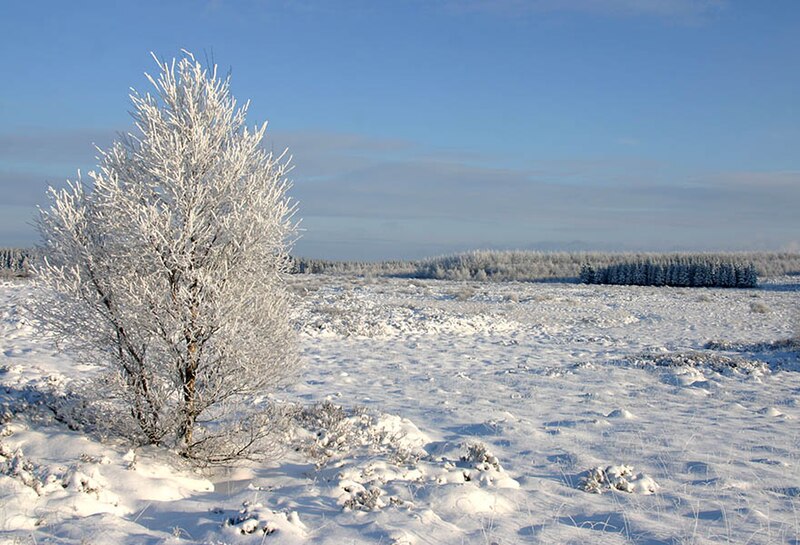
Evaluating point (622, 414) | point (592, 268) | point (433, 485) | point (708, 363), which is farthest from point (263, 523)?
point (592, 268)

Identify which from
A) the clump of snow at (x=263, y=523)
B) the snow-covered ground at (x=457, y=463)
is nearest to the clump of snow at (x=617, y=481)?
the snow-covered ground at (x=457, y=463)

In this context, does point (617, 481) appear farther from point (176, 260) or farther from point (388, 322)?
point (388, 322)

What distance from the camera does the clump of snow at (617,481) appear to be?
20.1ft

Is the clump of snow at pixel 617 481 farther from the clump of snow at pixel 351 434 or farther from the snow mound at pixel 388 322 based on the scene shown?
the snow mound at pixel 388 322

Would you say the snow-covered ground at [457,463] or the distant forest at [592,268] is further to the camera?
the distant forest at [592,268]

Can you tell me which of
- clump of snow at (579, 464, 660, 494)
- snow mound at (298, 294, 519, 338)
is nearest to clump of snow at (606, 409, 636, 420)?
clump of snow at (579, 464, 660, 494)

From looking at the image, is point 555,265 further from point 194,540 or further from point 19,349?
point 194,540

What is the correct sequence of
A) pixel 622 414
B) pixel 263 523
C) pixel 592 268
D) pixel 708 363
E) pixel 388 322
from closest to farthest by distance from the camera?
pixel 263 523 < pixel 622 414 < pixel 708 363 < pixel 388 322 < pixel 592 268

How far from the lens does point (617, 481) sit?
20.5 feet

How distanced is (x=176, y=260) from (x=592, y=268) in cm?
7209

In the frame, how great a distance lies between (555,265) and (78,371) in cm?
8050

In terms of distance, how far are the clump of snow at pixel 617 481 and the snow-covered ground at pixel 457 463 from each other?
21mm

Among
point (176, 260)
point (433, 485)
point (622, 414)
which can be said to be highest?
point (176, 260)

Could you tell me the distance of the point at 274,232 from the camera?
630cm
